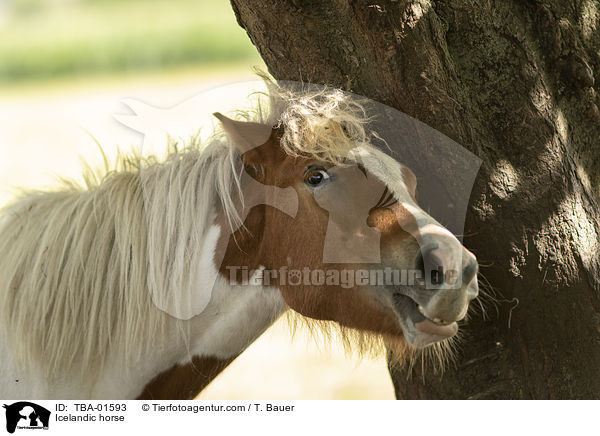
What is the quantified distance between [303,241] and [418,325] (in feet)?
1.51

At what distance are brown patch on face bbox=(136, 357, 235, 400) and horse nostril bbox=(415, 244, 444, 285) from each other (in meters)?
0.82

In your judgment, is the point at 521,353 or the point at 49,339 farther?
the point at 521,353

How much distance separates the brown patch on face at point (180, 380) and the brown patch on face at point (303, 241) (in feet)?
1.13

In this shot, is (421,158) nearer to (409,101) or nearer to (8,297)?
(409,101)

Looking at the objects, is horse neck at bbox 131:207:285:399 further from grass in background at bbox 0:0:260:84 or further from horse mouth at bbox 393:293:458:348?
grass in background at bbox 0:0:260:84

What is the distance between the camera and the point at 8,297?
2.14 meters

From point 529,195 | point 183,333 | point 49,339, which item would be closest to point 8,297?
point 49,339

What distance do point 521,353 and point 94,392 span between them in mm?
1568

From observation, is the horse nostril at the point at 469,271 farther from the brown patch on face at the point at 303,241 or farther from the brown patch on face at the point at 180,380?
the brown patch on face at the point at 180,380

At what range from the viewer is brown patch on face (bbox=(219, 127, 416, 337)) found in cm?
202

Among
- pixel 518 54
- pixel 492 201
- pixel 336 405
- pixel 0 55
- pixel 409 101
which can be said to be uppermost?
pixel 518 54

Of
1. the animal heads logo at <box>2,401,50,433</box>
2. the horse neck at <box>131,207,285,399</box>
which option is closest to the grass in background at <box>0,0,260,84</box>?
the horse neck at <box>131,207,285,399</box>

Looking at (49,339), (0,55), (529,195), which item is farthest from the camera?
(0,55)

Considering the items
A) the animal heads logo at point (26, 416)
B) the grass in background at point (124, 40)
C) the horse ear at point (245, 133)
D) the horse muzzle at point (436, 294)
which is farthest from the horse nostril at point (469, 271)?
the grass in background at point (124, 40)
